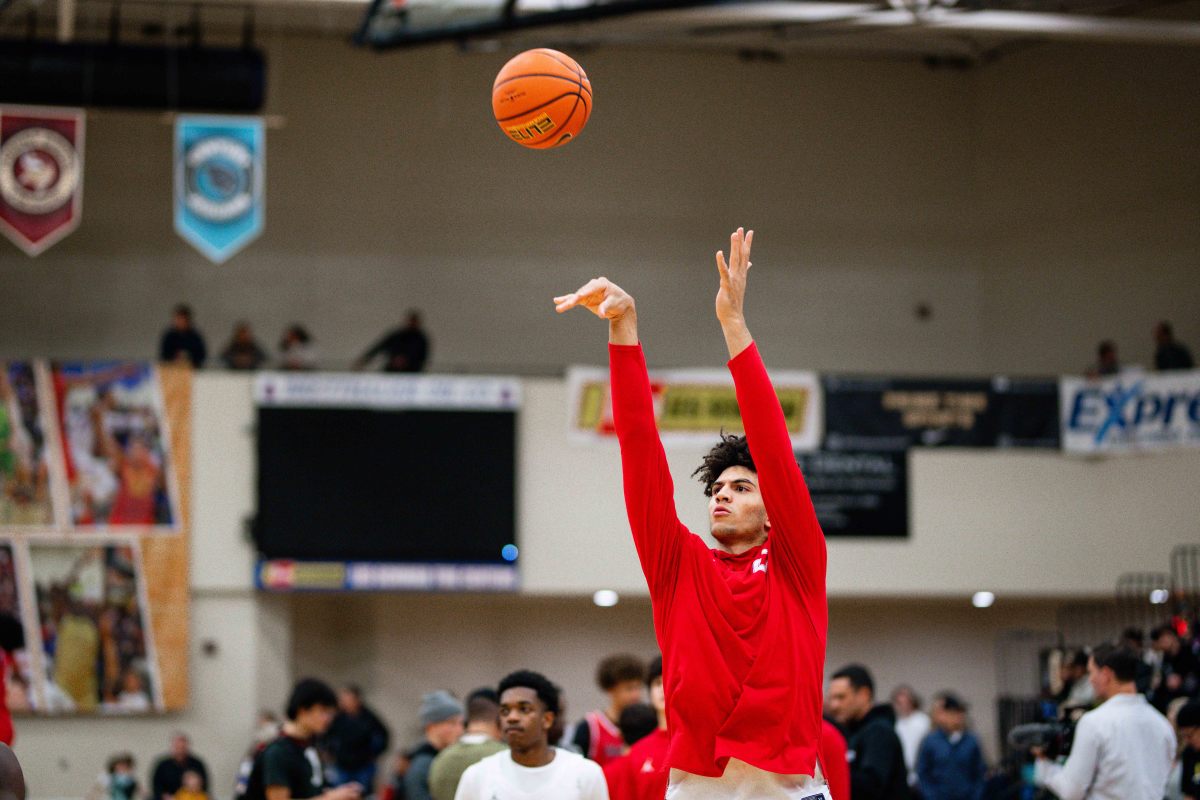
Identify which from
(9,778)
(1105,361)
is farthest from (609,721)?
(1105,361)

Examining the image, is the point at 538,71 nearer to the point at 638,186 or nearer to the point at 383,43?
the point at 383,43

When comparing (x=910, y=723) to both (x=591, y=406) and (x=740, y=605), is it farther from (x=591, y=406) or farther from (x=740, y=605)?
(x=740, y=605)

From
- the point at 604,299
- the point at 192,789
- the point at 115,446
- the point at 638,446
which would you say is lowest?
the point at 192,789

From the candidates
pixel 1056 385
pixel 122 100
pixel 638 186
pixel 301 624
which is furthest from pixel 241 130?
pixel 1056 385

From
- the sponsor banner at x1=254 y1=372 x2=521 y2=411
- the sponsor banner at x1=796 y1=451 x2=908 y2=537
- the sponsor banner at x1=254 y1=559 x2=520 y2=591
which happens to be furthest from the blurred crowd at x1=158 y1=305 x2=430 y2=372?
the sponsor banner at x1=796 y1=451 x2=908 y2=537

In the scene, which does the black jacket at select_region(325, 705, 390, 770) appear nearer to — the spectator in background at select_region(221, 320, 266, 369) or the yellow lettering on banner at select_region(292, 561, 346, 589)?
the yellow lettering on banner at select_region(292, 561, 346, 589)

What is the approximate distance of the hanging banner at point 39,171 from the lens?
14.2 meters

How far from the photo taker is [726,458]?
4.24 m

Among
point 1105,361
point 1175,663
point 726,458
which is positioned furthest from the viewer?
point 1105,361

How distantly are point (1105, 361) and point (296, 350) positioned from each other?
28.9ft

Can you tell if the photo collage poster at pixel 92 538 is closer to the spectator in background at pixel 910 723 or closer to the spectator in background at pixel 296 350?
the spectator in background at pixel 296 350

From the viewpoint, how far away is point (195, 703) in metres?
15.7

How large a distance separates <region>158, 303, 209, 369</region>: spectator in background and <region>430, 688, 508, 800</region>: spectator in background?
10653 mm

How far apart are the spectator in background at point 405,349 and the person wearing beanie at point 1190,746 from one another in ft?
32.4
